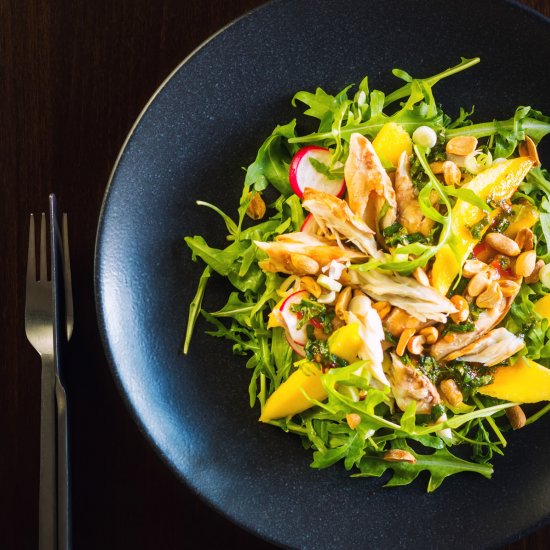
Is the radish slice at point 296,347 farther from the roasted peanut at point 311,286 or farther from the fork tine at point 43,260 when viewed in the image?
the fork tine at point 43,260

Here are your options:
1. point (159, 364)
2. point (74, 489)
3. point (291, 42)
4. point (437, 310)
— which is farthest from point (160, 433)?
point (291, 42)

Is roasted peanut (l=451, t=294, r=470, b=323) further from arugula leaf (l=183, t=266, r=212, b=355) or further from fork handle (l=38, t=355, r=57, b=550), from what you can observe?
fork handle (l=38, t=355, r=57, b=550)

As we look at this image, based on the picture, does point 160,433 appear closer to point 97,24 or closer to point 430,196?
point 430,196

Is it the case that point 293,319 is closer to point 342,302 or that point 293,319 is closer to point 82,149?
point 342,302

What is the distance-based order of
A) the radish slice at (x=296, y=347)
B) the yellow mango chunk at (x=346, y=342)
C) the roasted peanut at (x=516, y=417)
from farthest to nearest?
the roasted peanut at (x=516, y=417) → the radish slice at (x=296, y=347) → the yellow mango chunk at (x=346, y=342)

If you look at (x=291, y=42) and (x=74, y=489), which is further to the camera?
(x=74, y=489)

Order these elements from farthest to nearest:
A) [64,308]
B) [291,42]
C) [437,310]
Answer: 1. [64,308]
2. [291,42]
3. [437,310]

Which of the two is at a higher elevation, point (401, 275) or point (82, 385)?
point (401, 275)

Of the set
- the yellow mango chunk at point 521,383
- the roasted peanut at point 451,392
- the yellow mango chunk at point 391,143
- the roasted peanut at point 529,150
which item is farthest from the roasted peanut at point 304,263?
the roasted peanut at point 529,150
